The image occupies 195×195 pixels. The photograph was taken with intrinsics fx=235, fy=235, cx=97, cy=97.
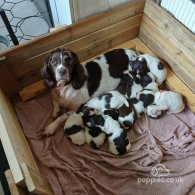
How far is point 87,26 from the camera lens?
1761 millimetres

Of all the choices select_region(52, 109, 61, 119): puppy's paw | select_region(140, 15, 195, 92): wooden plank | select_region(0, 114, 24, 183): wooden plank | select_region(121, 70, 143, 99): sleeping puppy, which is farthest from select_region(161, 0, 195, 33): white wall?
select_region(0, 114, 24, 183): wooden plank

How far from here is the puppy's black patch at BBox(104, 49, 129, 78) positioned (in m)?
1.76

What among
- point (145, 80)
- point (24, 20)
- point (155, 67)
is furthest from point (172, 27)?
point (24, 20)

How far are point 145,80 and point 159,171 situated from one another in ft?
2.13

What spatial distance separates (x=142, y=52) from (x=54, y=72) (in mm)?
886

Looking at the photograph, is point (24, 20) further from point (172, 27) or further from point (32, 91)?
point (172, 27)

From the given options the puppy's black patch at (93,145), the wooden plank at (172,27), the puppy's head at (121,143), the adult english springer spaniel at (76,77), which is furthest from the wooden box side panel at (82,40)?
the puppy's head at (121,143)

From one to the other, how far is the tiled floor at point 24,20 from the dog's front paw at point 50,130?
105 centimetres

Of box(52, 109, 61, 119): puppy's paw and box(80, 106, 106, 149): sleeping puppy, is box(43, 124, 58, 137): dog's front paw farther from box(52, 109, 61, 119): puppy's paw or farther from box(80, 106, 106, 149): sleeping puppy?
box(80, 106, 106, 149): sleeping puppy

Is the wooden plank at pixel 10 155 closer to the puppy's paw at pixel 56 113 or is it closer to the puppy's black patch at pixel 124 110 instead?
the puppy's paw at pixel 56 113

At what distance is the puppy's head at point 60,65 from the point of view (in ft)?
4.78

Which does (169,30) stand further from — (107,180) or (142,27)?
(107,180)

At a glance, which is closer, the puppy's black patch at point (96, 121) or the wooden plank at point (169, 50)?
the puppy's black patch at point (96, 121)

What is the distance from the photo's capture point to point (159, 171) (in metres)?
1.57
